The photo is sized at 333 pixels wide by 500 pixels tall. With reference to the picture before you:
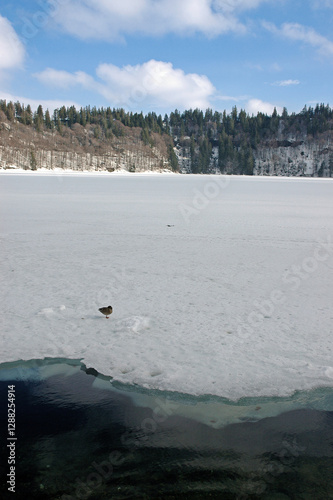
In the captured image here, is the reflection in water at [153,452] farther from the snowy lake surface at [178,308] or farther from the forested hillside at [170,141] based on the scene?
the forested hillside at [170,141]

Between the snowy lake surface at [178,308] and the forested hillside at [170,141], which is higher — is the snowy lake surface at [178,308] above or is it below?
below

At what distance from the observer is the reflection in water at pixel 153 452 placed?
2.23 m

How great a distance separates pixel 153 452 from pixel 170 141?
134918mm

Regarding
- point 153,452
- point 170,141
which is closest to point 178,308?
point 153,452

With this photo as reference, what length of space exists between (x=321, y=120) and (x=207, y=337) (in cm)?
15669

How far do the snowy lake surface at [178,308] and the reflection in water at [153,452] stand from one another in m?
0.36

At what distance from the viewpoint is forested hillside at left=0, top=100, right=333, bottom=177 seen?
97375 mm

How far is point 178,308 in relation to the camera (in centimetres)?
493

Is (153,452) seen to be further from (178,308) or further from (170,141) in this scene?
(170,141)

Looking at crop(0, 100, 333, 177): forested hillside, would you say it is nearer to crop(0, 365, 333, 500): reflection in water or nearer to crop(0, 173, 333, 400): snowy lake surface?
crop(0, 173, 333, 400): snowy lake surface

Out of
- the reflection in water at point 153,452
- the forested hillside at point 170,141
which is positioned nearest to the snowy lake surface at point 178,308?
the reflection in water at point 153,452

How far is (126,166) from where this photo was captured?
10788cm

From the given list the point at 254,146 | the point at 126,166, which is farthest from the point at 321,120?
the point at 126,166

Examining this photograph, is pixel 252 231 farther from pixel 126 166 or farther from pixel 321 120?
pixel 321 120
